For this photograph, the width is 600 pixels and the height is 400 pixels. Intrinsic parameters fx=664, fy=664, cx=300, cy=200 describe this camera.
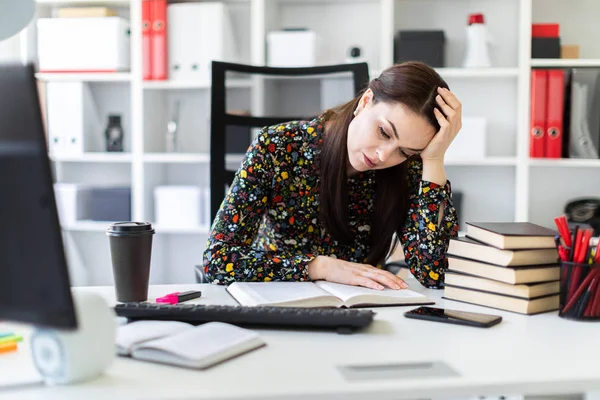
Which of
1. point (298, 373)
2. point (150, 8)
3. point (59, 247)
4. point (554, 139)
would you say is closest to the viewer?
point (59, 247)

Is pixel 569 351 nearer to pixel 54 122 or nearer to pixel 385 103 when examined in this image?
pixel 385 103

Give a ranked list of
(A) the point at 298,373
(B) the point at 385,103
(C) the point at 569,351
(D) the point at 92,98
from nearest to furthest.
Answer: (A) the point at 298,373
(C) the point at 569,351
(B) the point at 385,103
(D) the point at 92,98

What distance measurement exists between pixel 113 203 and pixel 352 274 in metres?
2.05

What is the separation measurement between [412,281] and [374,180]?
0.93 ft

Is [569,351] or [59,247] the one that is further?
[569,351]

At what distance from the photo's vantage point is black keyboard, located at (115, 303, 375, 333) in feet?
3.11

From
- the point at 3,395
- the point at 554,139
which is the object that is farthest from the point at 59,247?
the point at 554,139

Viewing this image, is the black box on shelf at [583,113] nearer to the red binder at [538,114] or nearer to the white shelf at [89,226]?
the red binder at [538,114]

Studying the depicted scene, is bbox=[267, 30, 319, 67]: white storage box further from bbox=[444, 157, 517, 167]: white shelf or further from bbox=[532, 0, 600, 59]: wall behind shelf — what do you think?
bbox=[532, 0, 600, 59]: wall behind shelf

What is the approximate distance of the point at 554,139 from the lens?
274 cm

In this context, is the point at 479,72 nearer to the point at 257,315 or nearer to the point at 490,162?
the point at 490,162

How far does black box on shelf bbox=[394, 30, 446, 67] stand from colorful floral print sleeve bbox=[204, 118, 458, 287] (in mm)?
1298

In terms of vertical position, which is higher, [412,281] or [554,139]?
[554,139]

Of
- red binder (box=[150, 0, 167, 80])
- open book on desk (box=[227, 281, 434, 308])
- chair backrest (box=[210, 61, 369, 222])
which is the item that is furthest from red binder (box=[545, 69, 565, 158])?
open book on desk (box=[227, 281, 434, 308])
